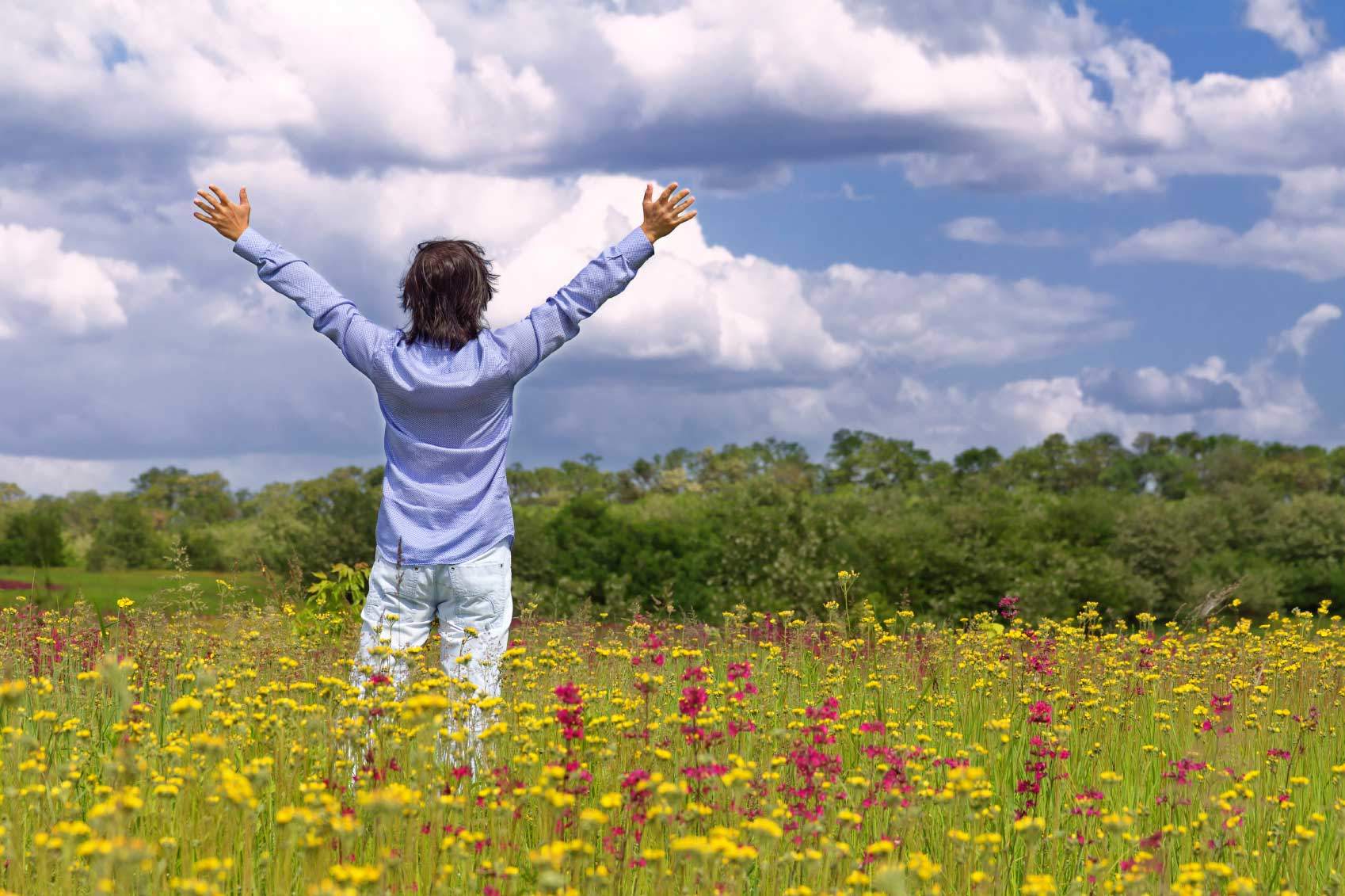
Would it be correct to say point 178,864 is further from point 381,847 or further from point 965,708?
point 965,708

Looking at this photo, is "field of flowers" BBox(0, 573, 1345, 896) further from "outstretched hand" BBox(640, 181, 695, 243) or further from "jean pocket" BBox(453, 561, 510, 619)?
"outstretched hand" BBox(640, 181, 695, 243)

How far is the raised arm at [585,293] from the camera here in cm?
555

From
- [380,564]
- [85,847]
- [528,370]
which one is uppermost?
[528,370]

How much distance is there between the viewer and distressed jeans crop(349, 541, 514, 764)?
214 inches

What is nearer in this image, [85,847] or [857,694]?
[85,847]

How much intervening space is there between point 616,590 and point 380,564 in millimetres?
12261

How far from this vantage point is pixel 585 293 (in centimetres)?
568

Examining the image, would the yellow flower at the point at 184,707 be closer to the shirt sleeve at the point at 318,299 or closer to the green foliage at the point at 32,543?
the shirt sleeve at the point at 318,299

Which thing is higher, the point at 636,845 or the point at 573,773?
the point at 573,773

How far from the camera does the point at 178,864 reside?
4.36 metres

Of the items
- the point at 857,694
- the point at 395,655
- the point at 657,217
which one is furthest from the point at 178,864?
the point at 857,694

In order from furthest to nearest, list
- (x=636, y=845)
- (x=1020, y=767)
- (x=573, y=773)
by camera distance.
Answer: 1. (x=1020, y=767)
2. (x=636, y=845)
3. (x=573, y=773)

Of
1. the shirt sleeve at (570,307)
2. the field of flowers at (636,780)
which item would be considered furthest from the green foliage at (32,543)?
the shirt sleeve at (570,307)

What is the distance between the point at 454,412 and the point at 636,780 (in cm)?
242
